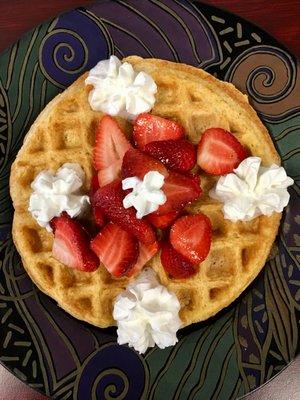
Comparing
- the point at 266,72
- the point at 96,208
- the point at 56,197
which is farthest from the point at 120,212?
the point at 266,72

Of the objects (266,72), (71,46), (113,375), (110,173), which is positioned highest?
(71,46)

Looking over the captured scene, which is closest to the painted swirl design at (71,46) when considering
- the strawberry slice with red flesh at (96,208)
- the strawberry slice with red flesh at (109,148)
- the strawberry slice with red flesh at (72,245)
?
the strawberry slice with red flesh at (109,148)

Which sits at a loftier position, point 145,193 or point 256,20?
point 256,20

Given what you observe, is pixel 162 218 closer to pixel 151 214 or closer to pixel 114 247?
pixel 151 214

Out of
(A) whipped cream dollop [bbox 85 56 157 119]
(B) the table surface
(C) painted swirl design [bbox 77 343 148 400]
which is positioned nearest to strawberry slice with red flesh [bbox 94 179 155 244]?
(A) whipped cream dollop [bbox 85 56 157 119]

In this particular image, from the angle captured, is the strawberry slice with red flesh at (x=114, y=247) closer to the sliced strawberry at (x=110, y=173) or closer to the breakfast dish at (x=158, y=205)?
the breakfast dish at (x=158, y=205)

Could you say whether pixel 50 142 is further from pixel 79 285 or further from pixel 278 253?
pixel 278 253
